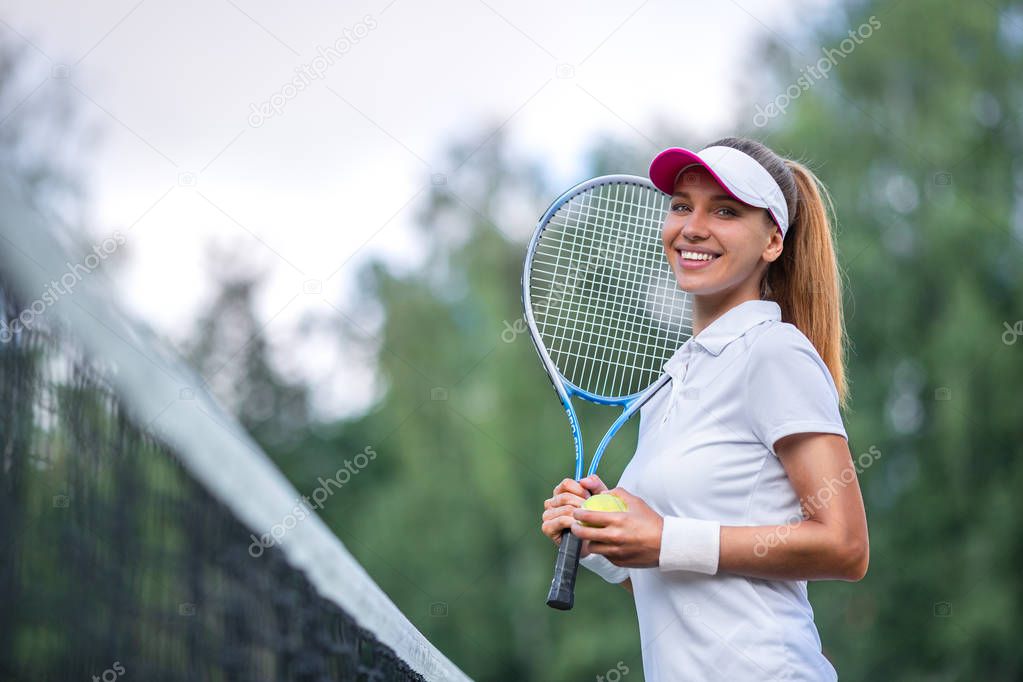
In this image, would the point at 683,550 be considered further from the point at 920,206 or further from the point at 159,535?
the point at 920,206

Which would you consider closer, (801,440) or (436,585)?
(801,440)

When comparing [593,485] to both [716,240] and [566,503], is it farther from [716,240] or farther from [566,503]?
[716,240]

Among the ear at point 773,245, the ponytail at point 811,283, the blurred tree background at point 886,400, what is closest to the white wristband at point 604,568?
the ponytail at point 811,283

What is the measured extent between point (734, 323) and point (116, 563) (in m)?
0.99

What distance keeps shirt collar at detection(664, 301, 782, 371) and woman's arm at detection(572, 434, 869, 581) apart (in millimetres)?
228

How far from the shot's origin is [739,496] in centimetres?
Answer: 168

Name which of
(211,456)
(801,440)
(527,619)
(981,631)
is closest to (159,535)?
(211,456)

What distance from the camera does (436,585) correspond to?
12.7 m

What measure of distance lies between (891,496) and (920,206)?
2565mm

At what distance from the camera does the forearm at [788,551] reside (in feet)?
5.24

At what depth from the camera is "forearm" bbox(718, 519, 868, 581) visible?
62.9 inches

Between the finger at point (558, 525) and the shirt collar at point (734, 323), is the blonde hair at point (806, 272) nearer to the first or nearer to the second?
the shirt collar at point (734, 323)

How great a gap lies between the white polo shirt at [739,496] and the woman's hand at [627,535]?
2.7 inches

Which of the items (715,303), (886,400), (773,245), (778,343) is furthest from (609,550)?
(886,400)
